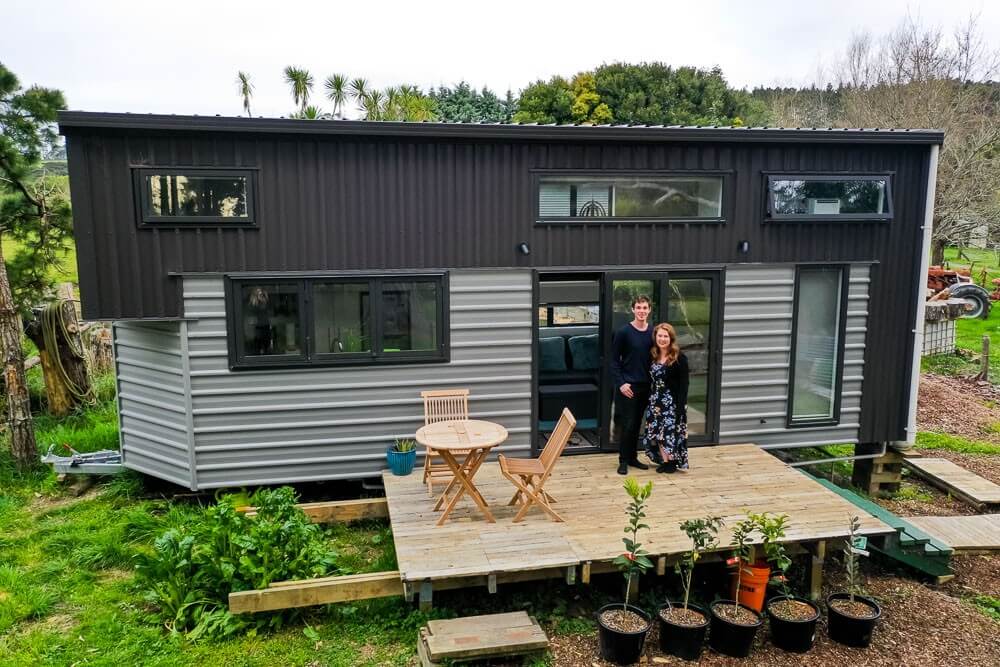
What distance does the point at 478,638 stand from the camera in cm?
428

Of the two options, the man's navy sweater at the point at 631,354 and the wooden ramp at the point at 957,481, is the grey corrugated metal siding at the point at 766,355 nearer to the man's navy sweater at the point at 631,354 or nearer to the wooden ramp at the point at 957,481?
the man's navy sweater at the point at 631,354

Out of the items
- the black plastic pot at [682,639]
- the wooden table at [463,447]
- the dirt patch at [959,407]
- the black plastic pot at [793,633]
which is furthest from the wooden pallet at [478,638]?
the dirt patch at [959,407]

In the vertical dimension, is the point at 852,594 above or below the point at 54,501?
above

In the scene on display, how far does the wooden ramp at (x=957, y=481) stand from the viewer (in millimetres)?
7715

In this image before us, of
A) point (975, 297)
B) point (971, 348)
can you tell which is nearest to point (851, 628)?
point (971, 348)

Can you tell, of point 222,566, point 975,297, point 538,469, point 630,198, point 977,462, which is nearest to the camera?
point 222,566

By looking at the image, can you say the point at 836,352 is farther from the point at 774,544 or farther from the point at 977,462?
the point at 977,462

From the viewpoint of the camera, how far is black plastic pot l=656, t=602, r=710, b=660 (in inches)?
174

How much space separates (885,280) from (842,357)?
0.95 m

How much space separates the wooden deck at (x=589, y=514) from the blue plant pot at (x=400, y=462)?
0.31 feet

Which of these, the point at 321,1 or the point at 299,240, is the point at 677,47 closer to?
the point at 321,1

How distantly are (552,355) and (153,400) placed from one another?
167 inches

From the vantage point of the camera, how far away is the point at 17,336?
7891 millimetres

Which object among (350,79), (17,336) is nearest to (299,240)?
(17,336)
